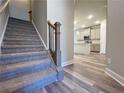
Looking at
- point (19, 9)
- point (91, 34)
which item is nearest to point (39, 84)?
point (19, 9)

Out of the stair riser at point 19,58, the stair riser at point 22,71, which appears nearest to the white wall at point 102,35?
the stair riser at point 19,58

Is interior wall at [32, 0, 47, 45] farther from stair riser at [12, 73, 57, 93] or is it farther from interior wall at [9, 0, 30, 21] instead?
interior wall at [9, 0, 30, 21]

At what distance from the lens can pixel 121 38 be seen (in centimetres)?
218

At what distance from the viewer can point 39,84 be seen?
2.01 meters

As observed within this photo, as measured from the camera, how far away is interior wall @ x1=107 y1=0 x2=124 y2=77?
2.18 meters

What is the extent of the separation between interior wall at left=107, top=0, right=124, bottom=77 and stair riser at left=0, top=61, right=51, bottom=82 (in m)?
1.59

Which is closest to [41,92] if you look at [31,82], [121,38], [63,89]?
[31,82]

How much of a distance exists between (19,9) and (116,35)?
5.83 metres

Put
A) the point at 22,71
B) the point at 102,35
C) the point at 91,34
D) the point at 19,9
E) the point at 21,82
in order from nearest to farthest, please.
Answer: the point at 21,82, the point at 22,71, the point at 19,9, the point at 102,35, the point at 91,34

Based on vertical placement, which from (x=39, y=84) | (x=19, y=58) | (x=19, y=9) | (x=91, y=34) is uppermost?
(x=19, y=9)

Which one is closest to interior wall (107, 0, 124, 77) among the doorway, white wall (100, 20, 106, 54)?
the doorway

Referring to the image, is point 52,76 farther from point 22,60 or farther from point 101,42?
point 101,42

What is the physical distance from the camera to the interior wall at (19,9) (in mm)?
6016

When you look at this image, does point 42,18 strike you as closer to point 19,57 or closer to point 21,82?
point 19,57
